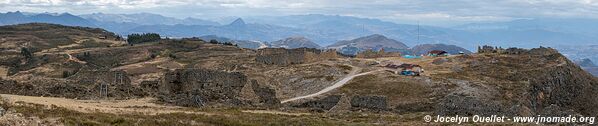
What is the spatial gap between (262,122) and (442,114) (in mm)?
14927

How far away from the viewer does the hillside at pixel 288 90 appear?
31.2 meters

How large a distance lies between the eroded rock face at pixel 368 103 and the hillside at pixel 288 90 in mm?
78

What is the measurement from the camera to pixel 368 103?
4650 cm

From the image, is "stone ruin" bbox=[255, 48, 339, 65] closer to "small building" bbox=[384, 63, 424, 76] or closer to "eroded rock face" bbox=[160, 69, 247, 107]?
"small building" bbox=[384, 63, 424, 76]

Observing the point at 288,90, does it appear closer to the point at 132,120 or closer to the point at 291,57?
the point at 291,57

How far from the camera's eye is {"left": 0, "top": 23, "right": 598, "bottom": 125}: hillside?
3120 cm

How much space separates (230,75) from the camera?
50250 mm

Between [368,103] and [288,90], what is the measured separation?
27209 millimetres

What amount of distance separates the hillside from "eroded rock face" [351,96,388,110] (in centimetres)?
8

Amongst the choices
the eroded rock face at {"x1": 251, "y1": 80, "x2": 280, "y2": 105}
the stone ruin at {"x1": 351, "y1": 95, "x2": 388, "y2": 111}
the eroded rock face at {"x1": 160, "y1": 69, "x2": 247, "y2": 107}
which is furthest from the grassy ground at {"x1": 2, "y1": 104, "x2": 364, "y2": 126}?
the eroded rock face at {"x1": 160, "y1": 69, "x2": 247, "y2": 107}

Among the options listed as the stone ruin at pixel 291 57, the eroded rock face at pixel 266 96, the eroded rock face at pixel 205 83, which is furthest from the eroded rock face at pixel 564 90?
the stone ruin at pixel 291 57

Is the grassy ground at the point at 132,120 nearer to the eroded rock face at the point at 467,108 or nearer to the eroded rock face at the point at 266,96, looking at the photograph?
the eroded rock face at the point at 467,108

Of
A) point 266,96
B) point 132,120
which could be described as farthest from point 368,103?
point 132,120

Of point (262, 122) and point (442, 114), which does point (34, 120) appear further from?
point (442, 114)
